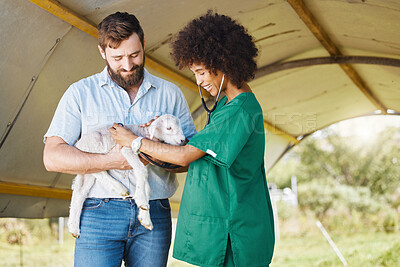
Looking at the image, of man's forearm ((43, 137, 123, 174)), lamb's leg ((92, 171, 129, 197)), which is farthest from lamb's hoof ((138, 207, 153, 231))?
man's forearm ((43, 137, 123, 174))

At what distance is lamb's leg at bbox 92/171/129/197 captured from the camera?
243 cm

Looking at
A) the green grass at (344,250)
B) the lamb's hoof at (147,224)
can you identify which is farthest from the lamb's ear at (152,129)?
the green grass at (344,250)

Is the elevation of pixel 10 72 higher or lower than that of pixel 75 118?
higher

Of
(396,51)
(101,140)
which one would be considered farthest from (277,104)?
(101,140)

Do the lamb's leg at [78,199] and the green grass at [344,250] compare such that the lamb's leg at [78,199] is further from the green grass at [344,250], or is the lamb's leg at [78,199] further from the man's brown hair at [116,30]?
the green grass at [344,250]

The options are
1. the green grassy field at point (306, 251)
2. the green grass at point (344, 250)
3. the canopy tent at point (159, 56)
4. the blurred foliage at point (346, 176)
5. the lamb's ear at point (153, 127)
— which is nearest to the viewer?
the lamb's ear at point (153, 127)

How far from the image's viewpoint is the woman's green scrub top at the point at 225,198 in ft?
7.56

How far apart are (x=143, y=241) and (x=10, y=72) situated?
2025mm

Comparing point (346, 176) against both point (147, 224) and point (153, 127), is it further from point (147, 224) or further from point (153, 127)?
point (147, 224)

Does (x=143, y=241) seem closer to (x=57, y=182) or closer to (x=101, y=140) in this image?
(x=101, y=140)

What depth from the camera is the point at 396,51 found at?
5.76 m

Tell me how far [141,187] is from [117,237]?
280mm

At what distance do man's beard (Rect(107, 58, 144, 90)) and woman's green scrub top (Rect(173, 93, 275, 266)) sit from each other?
525 millimetres

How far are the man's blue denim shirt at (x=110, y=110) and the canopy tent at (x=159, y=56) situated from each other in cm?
128
